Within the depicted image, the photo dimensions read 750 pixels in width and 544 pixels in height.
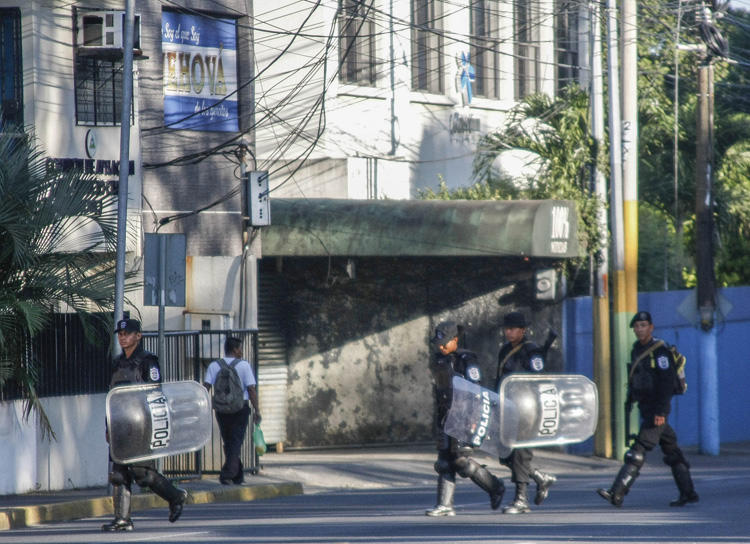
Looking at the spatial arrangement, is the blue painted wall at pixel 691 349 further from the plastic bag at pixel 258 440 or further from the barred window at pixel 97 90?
the barred window at pixel 97 90

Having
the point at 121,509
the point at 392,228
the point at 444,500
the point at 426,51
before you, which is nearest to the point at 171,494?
the point at 121,509

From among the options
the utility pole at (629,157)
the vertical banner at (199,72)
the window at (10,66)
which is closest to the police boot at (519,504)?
the utility pole at (629,157)

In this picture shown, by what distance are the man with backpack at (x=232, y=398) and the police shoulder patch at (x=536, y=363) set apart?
15.5 feet

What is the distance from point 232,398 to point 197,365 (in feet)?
4.76

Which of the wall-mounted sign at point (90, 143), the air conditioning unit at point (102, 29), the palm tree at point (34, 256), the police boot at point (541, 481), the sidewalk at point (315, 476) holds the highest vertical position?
the air conditioning unit at point (102, 29)

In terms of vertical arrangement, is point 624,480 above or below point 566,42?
below

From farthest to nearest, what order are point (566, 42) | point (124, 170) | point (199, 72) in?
point (566, 42)
point (199, 72)
point (124, 170)

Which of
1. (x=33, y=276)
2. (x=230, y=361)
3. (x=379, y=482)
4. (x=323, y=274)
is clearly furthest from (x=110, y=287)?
(x=323, y=274)

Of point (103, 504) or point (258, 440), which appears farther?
point (258, 440)

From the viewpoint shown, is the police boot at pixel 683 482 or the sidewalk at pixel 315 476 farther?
the sidewalk at pixel 315 476

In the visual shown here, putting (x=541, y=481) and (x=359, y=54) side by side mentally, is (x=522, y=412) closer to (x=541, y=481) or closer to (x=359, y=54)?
(x=541, y=481)

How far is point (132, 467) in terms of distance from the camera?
1055 centimetres

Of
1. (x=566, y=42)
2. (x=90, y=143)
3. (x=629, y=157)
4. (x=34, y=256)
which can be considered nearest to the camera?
(x=34, y=256)

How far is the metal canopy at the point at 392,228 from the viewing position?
18781 millimetres
